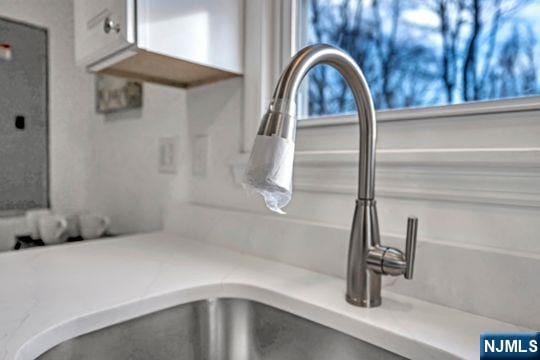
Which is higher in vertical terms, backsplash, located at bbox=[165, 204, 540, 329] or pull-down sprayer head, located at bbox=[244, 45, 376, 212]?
pull-down sprayer head, located at bbox=[244, 45, 376, 212]

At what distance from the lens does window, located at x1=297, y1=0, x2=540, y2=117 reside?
1.85ft

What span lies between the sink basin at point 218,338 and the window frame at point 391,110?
1.31 ft

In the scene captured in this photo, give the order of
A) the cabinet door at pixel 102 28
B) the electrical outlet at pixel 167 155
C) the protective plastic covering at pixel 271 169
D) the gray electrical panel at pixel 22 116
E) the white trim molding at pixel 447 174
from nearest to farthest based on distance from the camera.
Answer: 1. the protective plastic covering at pixel 271 169
2. the white trim molding at pixel 447 174
3. the cabinet door at pixel 102 28
4. the gray electrical panel at pixel 22 116
5. the electrical outlet at pixel 167 155

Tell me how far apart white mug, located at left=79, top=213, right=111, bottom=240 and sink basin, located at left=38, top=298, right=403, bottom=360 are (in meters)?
0.76

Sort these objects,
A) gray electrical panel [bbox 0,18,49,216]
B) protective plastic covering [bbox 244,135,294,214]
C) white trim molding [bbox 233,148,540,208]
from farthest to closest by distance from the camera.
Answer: gray electrical panel [bbox 0,18,49,216]
white trim molding [bbox 233,148,540,208]
protective plastic covering [bbox 244,135,294,214]

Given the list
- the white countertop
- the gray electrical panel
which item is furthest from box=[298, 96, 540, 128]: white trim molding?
the gray electrical panel

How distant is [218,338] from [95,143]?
3.06ft

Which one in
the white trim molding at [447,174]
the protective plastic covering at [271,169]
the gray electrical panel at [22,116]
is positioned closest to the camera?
the protective plastic covering at [271,169]

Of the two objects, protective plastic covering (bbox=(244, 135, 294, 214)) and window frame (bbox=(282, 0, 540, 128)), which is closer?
protective plastic covering (bbox=(244, 135, 294, 214))

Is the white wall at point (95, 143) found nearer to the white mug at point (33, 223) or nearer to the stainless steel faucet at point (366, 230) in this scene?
the white mug at point (33, 223)

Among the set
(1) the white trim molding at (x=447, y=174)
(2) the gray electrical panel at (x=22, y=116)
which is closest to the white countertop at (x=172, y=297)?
(1) the white trim molding at (x=447, y=174)

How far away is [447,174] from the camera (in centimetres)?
55

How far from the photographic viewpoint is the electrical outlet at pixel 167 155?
111cm

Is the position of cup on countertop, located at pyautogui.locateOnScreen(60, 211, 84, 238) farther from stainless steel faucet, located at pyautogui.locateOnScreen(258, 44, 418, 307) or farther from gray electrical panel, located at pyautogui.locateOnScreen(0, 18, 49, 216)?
stainless steel faucet, located at pyautogui.locateOnScreen(258, 44, 418, 307)
